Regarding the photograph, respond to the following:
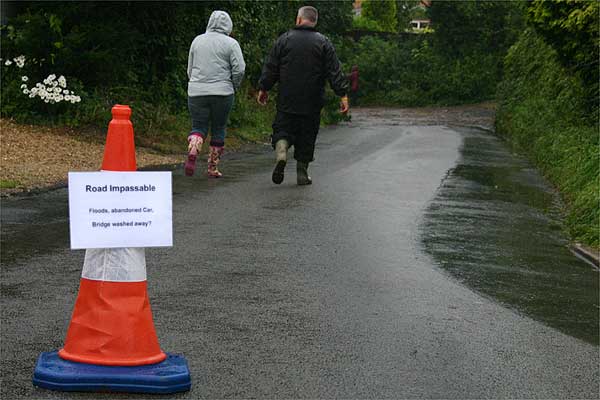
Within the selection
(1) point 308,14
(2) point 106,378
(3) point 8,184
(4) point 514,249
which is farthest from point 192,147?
(2) point 106,378

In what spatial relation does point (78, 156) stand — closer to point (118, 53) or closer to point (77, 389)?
point (118, 53)

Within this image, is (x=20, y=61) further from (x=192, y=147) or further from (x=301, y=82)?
(x=301, y=82)

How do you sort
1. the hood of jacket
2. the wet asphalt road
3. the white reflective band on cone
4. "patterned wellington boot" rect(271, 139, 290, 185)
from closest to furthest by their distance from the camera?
the white reflective band on cone → the wet asphalt road → "patterned wellington boot" rect(271, 139, 290, 185) → the hood of jacket

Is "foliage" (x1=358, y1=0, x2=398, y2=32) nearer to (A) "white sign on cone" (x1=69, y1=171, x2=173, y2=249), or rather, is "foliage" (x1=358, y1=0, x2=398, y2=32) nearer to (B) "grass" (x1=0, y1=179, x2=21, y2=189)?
(B) "grass" (x1=0, y1=179, x2=21, y2=189)

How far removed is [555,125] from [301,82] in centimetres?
795

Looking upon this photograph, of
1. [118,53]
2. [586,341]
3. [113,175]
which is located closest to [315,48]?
[118,53]

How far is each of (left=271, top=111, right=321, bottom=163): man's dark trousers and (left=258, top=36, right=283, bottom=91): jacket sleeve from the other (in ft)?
1.11

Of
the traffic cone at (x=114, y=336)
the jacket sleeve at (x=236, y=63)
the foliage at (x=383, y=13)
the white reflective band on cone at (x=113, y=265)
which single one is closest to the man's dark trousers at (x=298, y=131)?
the jacket sleeve at (x=236, y=63)

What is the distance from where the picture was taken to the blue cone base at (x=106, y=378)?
455 cm

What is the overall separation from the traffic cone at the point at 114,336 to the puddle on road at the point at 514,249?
2801 mm

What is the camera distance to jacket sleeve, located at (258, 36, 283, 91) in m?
12.0

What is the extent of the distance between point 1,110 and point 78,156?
2646 millimetres

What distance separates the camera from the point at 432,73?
51969 millimetres

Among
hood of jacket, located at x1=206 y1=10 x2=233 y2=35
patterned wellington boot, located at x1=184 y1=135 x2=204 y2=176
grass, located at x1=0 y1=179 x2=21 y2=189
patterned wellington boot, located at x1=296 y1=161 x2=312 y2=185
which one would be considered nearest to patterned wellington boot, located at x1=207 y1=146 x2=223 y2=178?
patterned wellington boot, located at x1=184 y1=135 x2=204 y2=176
